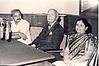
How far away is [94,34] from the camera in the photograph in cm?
267

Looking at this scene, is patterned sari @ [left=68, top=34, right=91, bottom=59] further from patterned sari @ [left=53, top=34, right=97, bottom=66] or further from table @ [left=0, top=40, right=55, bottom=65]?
table @ [left=0, top=40, right=55, bottom=65]

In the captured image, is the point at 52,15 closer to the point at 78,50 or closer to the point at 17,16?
the point at 17,16

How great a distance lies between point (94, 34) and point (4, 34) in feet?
4.09

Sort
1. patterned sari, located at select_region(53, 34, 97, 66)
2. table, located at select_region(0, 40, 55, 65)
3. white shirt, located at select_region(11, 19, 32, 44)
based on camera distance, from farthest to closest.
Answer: white shirt, located at select_region(11, 19, 32, 44), patterned sari, located at select_region(53, 34, 97, 66), table, located at select_region(0, 40, 55, 65)

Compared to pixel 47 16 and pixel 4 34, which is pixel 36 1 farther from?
pixel 4 34

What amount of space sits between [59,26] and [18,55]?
4.83 ft

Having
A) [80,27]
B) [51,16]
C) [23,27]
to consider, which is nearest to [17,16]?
[23,27]

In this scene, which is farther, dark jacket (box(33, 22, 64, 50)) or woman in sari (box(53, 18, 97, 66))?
dark jacket (box(33, 22, 64, 50))

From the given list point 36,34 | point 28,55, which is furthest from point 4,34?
point 36,34

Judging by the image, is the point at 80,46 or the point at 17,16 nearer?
the point at 80,46

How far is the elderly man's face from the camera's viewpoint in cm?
289

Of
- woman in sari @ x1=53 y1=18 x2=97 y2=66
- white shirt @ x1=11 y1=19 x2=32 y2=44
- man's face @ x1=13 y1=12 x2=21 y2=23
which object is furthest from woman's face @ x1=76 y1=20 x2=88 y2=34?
man's face @ x1=13 y1=12 x2=21 y2=23

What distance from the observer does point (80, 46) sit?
106 inches

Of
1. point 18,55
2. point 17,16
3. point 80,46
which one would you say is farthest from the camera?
point 17,16
